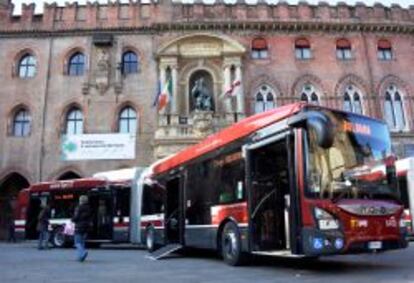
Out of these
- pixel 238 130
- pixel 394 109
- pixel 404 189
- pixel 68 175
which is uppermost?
pixel 394 109

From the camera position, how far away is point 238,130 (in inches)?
385

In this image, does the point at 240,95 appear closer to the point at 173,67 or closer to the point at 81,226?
the point at 173,67

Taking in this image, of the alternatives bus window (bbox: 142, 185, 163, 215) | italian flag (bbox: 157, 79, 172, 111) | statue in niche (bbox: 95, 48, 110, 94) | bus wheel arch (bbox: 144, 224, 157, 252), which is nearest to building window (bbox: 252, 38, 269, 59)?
Result: italian flag (bbox: 157, 79, 172, 111)

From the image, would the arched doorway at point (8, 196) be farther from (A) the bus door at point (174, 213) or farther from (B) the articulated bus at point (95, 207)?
(A) the bus door at point (174, 213)

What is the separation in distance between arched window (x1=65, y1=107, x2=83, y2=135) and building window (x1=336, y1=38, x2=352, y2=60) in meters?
15.6

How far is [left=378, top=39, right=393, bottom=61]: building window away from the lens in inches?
1065

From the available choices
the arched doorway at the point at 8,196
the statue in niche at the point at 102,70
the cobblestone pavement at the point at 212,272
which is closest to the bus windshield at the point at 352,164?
the cobblestone pavement at the point at 212,272

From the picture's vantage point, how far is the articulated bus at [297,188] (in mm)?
7438

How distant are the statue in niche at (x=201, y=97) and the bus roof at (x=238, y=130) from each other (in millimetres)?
11157

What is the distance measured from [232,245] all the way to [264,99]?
56.3ft

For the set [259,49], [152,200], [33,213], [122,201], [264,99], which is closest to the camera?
[152,200]

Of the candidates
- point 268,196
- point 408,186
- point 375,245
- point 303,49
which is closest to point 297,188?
point 268,196

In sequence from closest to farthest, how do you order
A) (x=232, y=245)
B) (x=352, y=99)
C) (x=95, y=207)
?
(x=232, y=245), (x=95, y=207), (x=352, y=99)

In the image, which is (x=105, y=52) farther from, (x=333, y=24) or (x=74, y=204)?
(x=333, y=24)
